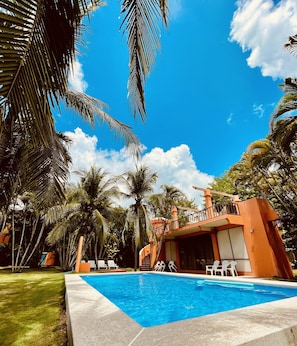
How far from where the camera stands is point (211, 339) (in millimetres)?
1887

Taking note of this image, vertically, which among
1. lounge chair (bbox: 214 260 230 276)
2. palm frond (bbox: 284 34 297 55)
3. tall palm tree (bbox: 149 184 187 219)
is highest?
palm frond (bbox: 284 34 297 55)

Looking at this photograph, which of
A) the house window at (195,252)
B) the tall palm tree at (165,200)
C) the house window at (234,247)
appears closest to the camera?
the house window at (234,247)

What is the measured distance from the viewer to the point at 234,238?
12.0m

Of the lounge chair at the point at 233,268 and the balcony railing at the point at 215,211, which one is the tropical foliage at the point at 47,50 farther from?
the lounge chair at the point at 233,268

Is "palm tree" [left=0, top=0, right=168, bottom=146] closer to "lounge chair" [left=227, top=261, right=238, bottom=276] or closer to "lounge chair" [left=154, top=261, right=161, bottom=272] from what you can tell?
"lounge chair" [left=227, top=261, right=238, bottom=276]

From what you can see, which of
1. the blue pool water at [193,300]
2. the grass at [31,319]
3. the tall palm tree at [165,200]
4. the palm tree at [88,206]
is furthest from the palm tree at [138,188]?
the grass at [31,319]

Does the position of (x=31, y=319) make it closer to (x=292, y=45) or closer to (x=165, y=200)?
(x=292, y=45)

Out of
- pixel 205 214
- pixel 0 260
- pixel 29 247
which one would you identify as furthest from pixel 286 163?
pixel 0 260

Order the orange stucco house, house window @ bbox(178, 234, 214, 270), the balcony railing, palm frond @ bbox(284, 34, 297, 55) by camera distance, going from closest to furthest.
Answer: palm frond @ bbox(284, 34, 297, 55)
the orange stucco house
the balcony railing
house window @ bbox(178, 234, 214, 270)

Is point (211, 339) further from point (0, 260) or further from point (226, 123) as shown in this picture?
point (0, 260)

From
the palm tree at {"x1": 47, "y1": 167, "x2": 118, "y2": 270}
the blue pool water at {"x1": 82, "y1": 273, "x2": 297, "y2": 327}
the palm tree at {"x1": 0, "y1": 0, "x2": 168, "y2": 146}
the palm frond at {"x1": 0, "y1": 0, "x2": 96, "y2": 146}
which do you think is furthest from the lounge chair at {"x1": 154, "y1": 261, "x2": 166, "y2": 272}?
the palm frond at {"x1": 0, "y1": 0, "x2": 96, "y2": 146}

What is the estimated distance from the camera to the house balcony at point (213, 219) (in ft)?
37.1

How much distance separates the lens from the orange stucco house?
10394mm

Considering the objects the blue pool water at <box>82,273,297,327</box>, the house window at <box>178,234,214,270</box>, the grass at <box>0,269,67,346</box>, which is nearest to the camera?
the grass at <box>0,269,67,346</box>
